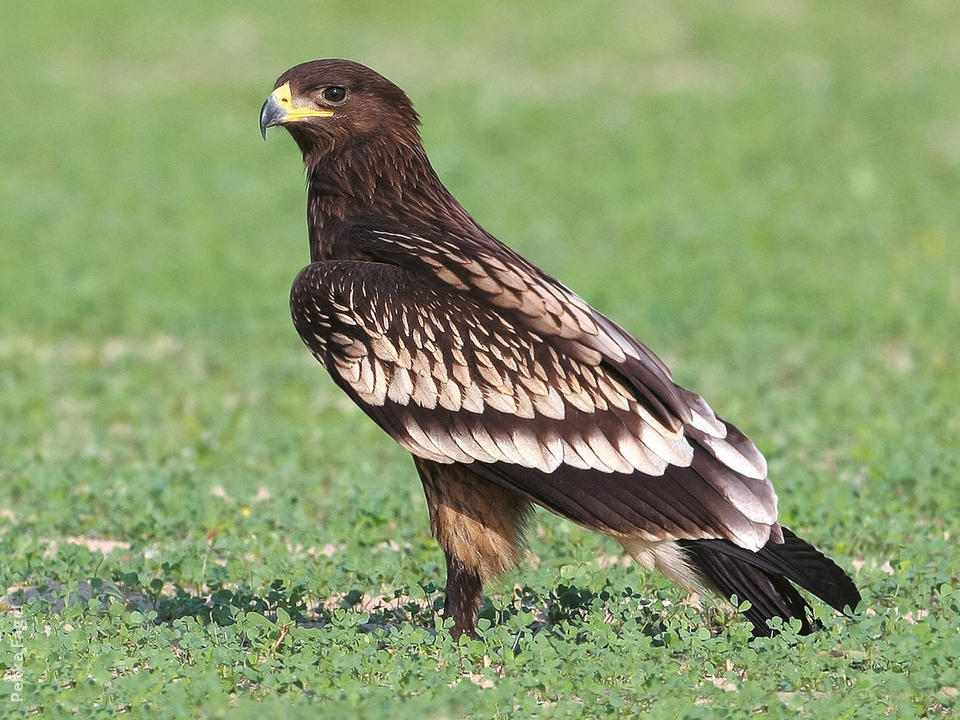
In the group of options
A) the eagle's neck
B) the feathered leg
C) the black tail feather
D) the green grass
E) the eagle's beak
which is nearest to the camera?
the green grass

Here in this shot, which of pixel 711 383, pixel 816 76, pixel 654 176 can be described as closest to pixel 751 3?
pixel 816 76

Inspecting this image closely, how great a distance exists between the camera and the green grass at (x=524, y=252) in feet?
16.1

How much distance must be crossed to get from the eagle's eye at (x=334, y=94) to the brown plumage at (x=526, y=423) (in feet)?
2.21

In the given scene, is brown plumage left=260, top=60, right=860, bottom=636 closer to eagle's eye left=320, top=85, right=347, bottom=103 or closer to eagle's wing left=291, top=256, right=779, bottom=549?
eagle's wing left=291, top=256, right=779, bottom=549

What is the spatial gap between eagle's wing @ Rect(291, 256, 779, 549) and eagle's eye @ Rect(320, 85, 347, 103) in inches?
33.8

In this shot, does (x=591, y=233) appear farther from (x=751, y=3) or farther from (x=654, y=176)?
(x=751, y=3)

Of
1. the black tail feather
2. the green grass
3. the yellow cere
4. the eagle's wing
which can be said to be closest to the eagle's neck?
the yellow cere

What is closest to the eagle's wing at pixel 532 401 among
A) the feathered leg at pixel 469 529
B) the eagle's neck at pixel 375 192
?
the feathered leg at pixel 469 529

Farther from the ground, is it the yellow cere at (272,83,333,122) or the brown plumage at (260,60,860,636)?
the yellow cere at (272,83,333,122)

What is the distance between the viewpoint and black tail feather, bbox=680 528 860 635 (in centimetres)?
511

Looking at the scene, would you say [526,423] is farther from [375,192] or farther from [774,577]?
[375,192]

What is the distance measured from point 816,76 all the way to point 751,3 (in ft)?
8.37

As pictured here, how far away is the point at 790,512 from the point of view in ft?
23.1

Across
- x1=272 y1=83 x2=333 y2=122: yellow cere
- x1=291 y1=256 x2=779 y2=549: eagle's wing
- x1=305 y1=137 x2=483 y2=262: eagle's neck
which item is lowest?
x1=291 y1=256 x2=779 y2=549: eagle's wing
